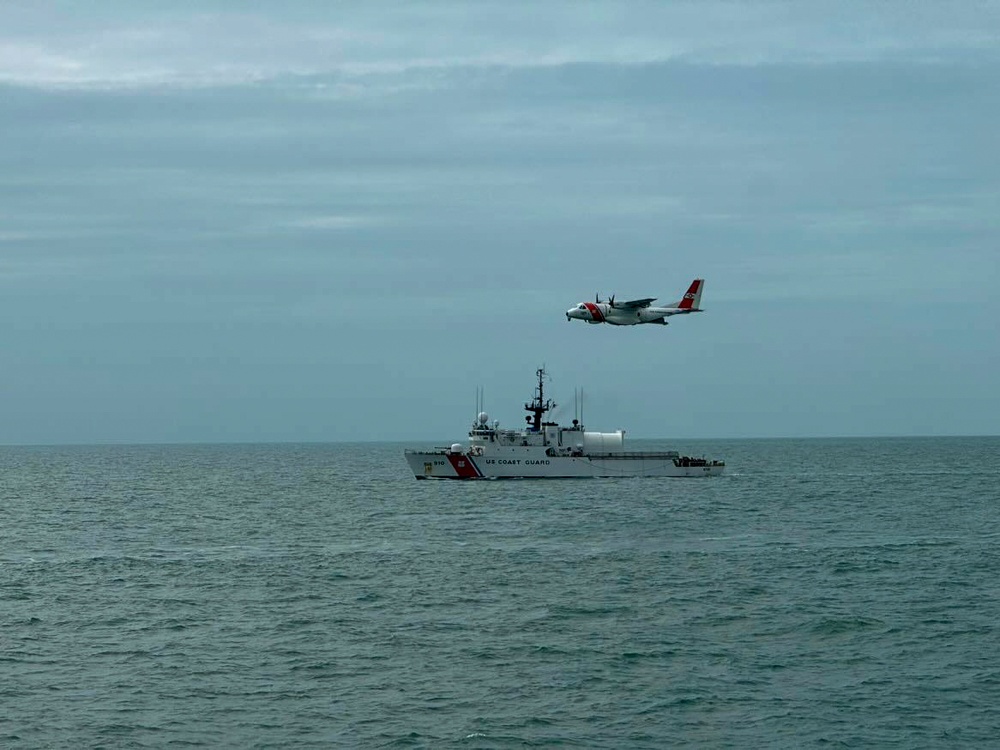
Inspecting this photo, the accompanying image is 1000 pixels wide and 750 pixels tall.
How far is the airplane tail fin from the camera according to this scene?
106 meters

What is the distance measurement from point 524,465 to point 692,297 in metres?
23.3

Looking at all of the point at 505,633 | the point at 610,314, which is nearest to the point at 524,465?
the point at 610,314

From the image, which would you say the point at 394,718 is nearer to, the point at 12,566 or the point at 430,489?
the point at 12,566

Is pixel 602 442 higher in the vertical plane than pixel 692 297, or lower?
lower

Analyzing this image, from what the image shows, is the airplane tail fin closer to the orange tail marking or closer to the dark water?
the orange tail marking

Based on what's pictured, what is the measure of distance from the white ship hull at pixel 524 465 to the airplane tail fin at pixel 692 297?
61.2ft

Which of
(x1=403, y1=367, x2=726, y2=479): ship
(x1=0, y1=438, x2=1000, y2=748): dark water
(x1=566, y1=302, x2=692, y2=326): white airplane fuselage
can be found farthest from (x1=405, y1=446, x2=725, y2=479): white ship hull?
(x1=0, y1=438, x2=1000, y2=748): dark water

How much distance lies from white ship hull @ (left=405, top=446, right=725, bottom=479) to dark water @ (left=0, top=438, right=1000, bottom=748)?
32.8 m

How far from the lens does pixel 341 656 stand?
116ft

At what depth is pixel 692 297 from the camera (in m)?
107

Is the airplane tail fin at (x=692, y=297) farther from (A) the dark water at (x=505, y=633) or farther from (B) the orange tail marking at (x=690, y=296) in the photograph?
(A) the dark water at (x=505, y=633)

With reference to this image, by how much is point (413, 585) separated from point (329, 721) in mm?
20761

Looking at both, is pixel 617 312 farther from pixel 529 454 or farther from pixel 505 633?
pixel 505 633

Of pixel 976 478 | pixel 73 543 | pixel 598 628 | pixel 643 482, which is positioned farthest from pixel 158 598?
pixel 976 478
